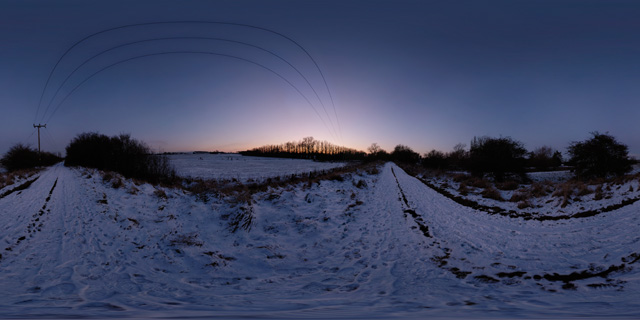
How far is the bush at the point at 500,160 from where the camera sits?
29906 millimetres

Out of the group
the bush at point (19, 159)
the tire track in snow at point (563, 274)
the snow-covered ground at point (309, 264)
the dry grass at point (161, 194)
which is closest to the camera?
the snow-covered ground at point (309, 264)

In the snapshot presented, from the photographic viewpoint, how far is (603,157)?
21.7 metres

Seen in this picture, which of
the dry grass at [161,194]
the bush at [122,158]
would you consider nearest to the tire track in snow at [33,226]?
the dry grass at [161,194]

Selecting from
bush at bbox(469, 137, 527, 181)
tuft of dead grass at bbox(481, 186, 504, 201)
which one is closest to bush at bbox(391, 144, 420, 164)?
bush at bbox(469, 137, 527, 181)

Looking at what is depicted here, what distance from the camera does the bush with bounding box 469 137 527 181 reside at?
2991 centimetres

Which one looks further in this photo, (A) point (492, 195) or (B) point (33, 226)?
(A) point (492, 195)

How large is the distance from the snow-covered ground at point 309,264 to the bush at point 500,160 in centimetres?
2351

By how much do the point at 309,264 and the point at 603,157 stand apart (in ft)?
90.8

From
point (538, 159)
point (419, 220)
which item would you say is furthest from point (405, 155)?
point (419, 220)

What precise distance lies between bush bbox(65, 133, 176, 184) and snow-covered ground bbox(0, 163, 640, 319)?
15.8 meters

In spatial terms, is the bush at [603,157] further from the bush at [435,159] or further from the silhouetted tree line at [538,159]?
the bush at [435,159]

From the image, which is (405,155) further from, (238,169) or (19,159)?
(19,159)

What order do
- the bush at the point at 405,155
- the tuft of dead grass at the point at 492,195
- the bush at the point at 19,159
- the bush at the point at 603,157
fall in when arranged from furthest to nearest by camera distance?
the bush at the point at 405,155 < the bush at the point at 19,159 < the bush at the point at 603,157 < the tuft of dead grass at the point at 492,195

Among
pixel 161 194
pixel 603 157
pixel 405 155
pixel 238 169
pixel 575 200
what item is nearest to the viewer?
pixel 575 200
